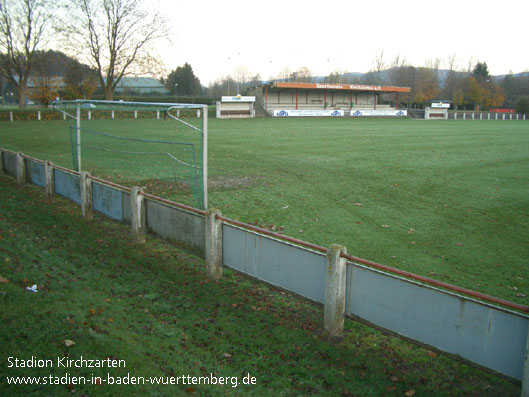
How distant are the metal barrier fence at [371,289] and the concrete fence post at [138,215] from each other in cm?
2

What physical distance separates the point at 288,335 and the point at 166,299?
189 cm

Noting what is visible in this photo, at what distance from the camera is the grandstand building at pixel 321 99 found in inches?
2242

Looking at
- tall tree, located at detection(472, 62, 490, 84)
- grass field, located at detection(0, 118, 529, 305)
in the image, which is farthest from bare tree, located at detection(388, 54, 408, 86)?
grass field, located at detection(0, 118, 529, 305)

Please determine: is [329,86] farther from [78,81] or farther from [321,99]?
[78,81]

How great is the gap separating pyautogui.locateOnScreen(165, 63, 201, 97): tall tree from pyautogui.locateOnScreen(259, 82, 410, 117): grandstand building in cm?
2869

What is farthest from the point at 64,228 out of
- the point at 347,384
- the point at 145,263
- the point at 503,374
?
the point at 503,374

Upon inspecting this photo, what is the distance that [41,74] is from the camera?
57688mm

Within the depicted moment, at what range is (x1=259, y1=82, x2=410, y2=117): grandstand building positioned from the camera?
5694cm

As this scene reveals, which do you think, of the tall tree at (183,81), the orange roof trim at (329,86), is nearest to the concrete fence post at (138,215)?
the orange roof trim at (329,86)

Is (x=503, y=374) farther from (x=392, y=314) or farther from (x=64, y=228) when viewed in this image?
(x=64, y=228)

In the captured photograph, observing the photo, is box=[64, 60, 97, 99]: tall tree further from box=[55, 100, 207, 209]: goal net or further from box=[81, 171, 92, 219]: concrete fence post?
box=[81, 171, 92, 219]: concrete fence post

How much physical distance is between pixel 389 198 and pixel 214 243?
7.21m

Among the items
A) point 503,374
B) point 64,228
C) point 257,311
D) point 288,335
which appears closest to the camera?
point 503,374

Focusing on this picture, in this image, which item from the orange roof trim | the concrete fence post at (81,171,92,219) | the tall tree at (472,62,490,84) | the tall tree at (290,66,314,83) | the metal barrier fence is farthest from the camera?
the tall tree at (290,66,314,83)
